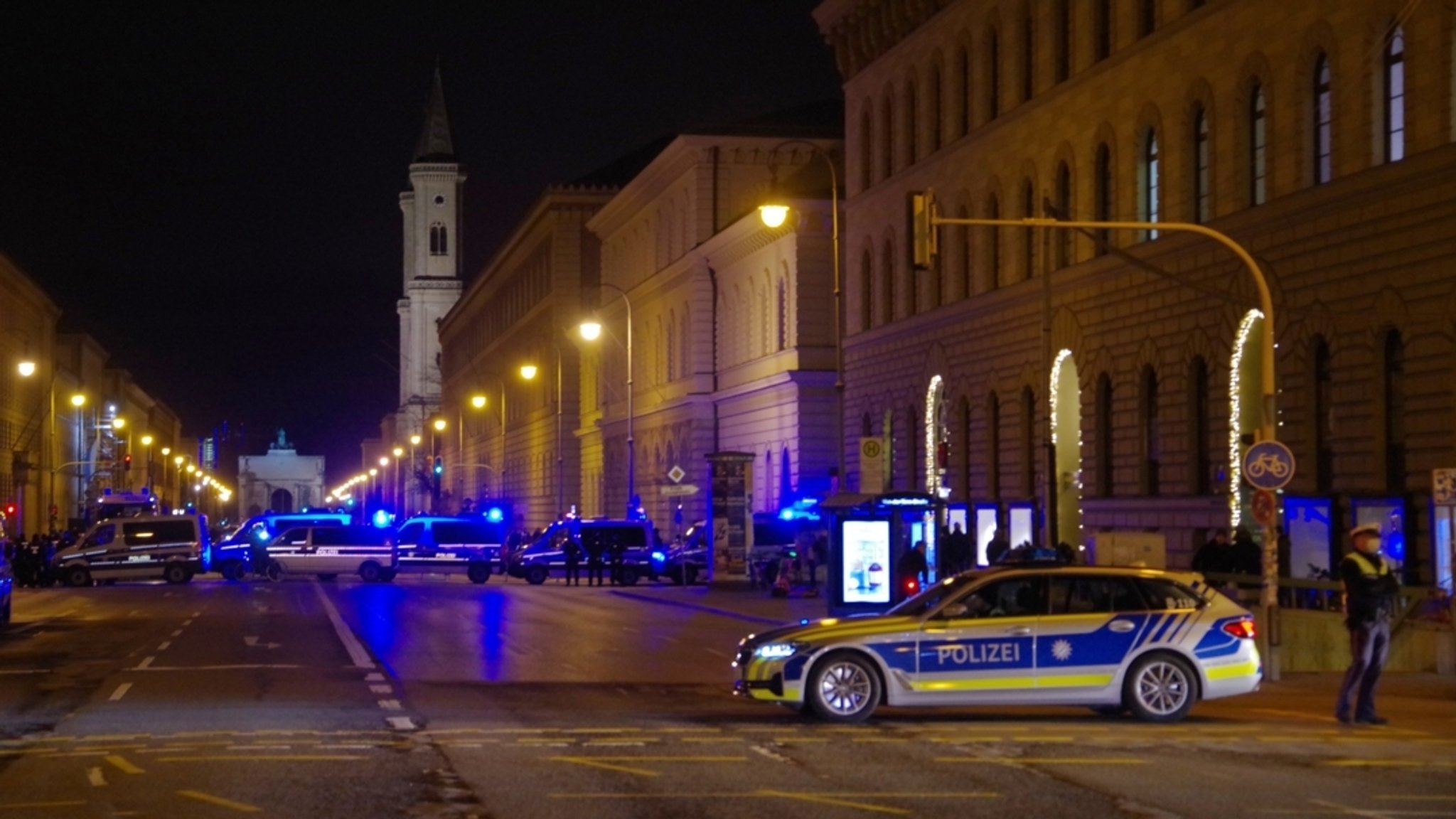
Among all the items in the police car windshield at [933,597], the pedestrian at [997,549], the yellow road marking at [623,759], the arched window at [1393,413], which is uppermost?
the arched window at [1393,413]

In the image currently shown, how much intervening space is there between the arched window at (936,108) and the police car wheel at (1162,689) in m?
39.6

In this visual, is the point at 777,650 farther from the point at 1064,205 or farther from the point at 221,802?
the point at 1064,205

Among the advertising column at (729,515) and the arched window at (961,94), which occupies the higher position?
the arched window at (961,94)

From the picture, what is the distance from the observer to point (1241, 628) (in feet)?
68.6

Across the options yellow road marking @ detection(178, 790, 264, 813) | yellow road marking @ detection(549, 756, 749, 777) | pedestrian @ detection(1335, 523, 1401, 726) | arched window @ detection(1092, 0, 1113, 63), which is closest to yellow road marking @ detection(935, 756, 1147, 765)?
yellow road marking @ detection(549, 756, 749, 777)

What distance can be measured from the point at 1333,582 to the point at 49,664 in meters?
16.2

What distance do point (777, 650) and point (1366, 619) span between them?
5233mm

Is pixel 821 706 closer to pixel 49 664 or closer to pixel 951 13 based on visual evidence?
pixel 49 664

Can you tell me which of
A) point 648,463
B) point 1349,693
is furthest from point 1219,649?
point 648,463

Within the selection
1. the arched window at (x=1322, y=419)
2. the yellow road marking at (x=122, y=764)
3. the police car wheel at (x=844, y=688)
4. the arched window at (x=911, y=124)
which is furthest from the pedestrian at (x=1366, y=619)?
the arched window at (x=911, y=124)

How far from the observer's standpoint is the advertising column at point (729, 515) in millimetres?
55656

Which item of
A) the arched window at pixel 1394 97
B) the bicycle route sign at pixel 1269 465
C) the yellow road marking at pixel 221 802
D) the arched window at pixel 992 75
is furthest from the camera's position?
the arched window at pixel 992 75

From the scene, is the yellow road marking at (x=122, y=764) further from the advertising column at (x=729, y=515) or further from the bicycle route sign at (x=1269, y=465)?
the advertising column at (x=729, y=515)

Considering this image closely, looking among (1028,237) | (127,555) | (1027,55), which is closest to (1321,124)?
(1028,237)
